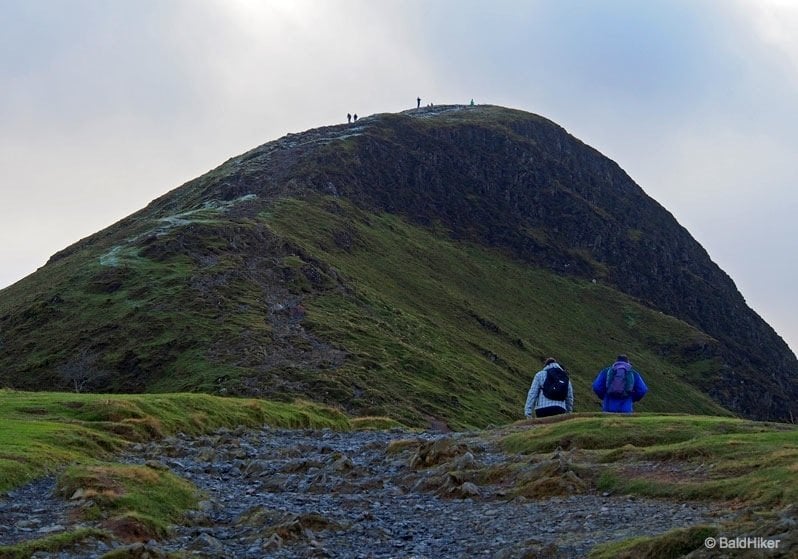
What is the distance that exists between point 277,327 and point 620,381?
6517cm

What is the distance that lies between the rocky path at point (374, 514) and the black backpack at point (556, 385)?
6442 millimetres

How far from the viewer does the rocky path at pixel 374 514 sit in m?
20.8

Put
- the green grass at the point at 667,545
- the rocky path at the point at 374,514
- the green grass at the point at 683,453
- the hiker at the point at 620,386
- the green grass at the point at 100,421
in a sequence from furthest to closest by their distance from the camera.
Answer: the hiker at the point at 620,386 → the green grass at the point at 100,421 → the green grass at the point at 683,453 → the rocky path at the point at 374,514 → the green grass at the point at 667,545

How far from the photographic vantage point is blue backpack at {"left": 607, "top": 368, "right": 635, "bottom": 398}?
4109 centimetres

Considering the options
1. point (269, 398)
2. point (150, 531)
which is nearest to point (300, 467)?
point (150, 531)

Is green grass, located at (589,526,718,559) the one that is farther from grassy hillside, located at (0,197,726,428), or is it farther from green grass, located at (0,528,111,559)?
grassy hillside, located at (0,197,726,428)

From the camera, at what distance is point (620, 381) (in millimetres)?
41188

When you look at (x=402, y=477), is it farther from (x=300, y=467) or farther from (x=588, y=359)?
(x=588, y=359)

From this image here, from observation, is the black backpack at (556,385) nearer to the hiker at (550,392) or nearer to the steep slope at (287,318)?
the hiker at (550,392)

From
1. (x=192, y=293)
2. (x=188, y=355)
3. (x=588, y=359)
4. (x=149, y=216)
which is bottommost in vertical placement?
(x=588, y=359)

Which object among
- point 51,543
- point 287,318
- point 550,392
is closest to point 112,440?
point 51,543

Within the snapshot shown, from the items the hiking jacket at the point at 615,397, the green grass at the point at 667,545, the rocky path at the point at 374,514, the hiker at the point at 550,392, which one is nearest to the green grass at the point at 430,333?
the hiker at the point at 550,392

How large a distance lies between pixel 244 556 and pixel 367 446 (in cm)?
2133

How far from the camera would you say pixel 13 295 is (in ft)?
465
